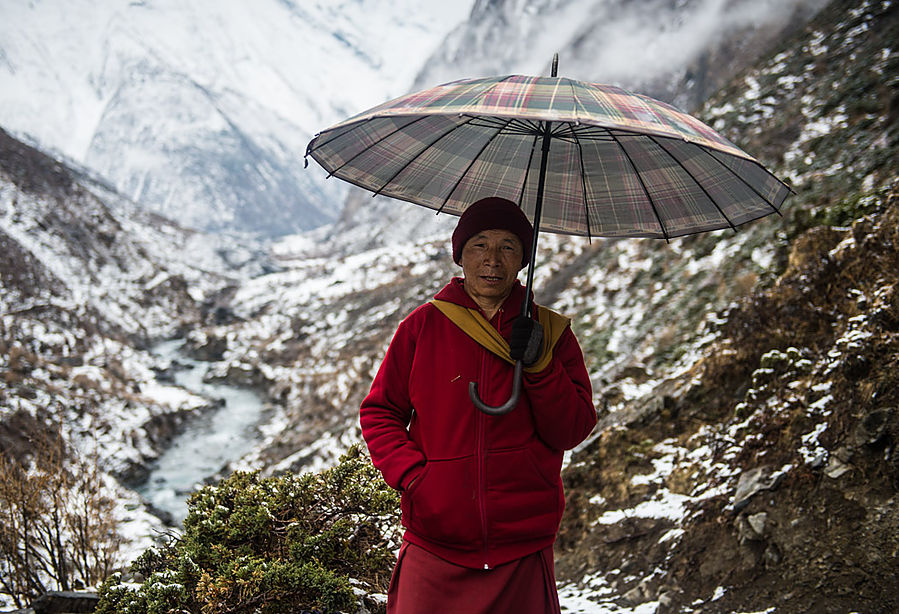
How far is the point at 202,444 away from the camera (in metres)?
21.4

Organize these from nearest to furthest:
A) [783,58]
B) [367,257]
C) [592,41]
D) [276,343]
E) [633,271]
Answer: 1. [633,271]
2. [783,58]
3. [276,343]
4. [367,257]
5. [592,41]

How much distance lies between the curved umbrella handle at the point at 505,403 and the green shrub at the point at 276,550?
174 cm

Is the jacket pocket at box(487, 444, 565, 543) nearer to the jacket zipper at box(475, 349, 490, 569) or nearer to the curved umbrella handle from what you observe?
the jacket zipper at box(475, 349, 490, 569)

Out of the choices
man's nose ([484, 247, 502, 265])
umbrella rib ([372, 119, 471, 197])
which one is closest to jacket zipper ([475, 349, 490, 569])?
man's nose ([484, 247, 502, 265])

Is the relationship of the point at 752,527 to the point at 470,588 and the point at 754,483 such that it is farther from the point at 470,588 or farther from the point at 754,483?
the point at 470,588

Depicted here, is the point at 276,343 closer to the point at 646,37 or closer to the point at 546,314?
the point at 546,314

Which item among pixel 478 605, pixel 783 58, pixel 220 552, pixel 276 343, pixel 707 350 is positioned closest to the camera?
pixel 478 605

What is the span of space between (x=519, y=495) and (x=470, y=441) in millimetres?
265

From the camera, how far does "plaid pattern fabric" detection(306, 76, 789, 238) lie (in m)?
2.59

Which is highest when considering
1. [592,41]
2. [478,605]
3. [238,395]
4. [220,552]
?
[592,41]

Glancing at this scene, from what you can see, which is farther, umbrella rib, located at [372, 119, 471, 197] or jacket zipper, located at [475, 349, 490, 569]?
umbrella rib, located at [372, 119, 471, 197]

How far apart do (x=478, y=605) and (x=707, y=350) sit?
5.79m

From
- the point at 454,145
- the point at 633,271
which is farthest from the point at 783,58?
the point at 454,145

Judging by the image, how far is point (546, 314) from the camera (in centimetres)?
214
